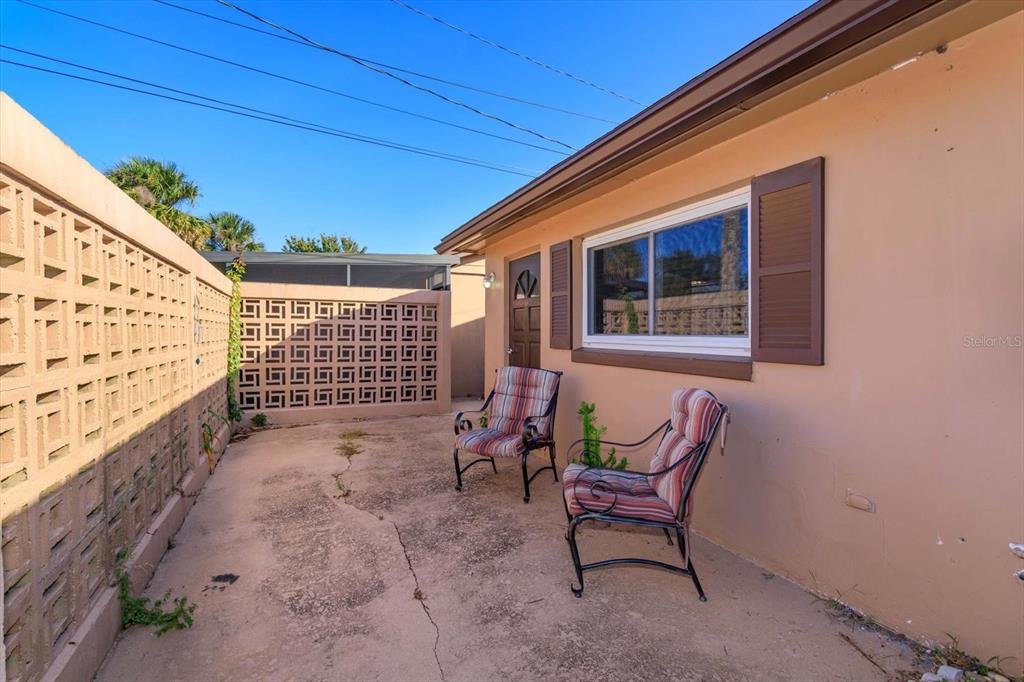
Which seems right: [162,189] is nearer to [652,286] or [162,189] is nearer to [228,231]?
[228,231]

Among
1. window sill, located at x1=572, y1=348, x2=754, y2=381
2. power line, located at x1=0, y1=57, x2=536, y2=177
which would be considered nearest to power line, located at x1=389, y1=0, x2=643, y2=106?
power line, located at x1=0, y1=57, x2=536, y2=177

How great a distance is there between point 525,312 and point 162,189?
10.4 meters

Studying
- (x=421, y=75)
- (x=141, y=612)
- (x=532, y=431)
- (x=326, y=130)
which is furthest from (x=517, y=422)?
(x=326, y=130)

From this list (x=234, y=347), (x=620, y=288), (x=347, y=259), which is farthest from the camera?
(x=347, y=259)

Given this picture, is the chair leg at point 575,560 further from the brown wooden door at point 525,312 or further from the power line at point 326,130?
the power line at point 326,130

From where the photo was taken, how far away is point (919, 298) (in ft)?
6.86

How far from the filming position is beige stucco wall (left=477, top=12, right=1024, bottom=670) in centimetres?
186

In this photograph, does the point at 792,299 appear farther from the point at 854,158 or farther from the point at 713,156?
the point at 713,156

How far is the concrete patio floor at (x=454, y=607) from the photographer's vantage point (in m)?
1.96

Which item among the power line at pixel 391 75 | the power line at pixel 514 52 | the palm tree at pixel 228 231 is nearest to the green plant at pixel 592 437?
the power line at pixel 391 75

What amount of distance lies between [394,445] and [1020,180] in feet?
19.1

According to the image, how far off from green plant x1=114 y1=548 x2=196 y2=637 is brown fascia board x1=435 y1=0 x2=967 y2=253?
366 cm

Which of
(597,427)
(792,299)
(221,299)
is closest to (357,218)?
(221,299)

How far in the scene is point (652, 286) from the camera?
A: 3844mm
